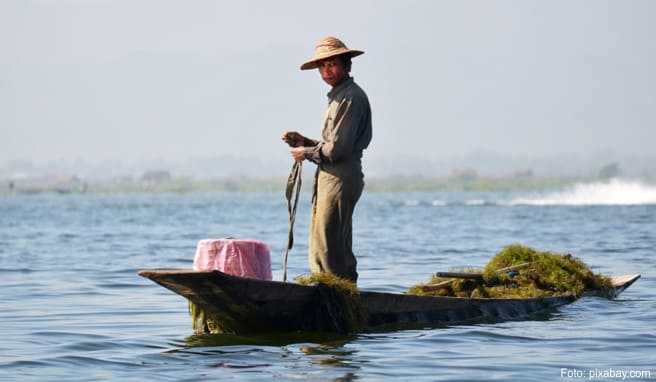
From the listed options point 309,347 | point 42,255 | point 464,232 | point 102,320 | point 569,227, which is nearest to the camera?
point 309,347

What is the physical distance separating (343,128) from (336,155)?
22 cm

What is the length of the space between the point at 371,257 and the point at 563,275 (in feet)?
34.4

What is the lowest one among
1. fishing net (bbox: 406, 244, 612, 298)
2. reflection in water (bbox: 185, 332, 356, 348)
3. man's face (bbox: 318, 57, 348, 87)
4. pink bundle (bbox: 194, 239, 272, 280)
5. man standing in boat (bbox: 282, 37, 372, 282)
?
reflection in water (bbox: 185, 332, 356, 348)

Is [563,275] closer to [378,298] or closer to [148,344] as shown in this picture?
[378,298]

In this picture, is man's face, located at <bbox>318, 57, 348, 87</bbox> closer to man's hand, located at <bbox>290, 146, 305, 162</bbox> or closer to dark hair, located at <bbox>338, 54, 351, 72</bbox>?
dark hair, located at <bbox>338, 54, 351, 72</bbox>

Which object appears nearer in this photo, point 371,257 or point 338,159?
point 338,159

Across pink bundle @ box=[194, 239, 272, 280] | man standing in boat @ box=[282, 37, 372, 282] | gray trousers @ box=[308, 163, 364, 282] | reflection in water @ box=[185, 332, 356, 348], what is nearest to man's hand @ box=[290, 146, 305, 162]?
man standing in boat @ box=[282, 37, 372, 282]

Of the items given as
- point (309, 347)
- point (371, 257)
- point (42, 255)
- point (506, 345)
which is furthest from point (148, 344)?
point (42, 255)

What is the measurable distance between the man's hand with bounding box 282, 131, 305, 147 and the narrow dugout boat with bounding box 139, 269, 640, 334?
47.9 inches

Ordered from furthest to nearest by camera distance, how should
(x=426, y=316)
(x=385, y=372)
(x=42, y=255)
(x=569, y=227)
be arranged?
(x=569, y=227)
(x=42, y=255)
(x=426, y=316)
(x=385, y=372)

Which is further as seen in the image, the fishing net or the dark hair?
the fishing net

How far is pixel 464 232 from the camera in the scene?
37.0m

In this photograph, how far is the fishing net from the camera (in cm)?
1295

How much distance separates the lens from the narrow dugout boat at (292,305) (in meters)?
9.58
